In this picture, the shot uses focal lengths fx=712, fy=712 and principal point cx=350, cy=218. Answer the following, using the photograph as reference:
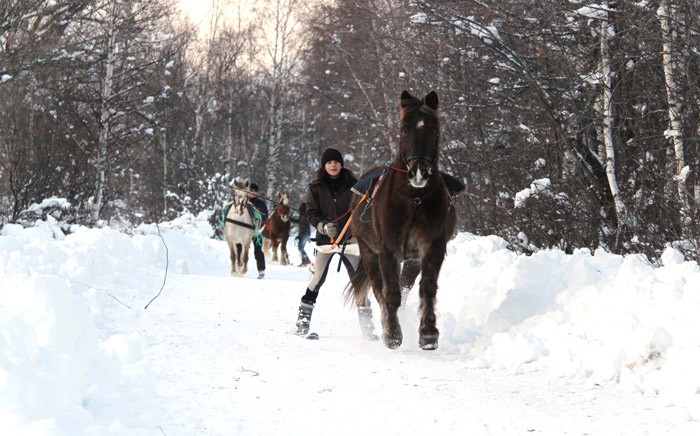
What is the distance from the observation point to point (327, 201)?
8.05 m

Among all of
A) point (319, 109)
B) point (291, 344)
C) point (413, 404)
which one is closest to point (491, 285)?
point (291, 344)

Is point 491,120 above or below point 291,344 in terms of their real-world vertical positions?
above

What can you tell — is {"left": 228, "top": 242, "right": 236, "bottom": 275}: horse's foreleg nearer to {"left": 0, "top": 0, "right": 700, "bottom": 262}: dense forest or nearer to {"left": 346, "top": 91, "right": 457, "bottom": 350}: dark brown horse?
{"left": 0, "top": 0, "right": 700, "bottom": 262}: dense forest

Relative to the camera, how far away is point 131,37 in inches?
806

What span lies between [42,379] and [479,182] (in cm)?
964

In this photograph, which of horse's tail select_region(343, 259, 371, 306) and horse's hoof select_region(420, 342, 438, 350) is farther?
horse's tail select_region(343, 259, 371, 306)

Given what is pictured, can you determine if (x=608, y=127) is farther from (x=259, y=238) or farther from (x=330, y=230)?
(x=259, y=238)

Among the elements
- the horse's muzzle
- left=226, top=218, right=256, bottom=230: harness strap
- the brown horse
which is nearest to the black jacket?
the horse's muzzle

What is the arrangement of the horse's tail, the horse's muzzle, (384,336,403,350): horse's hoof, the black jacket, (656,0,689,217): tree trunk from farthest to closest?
the black jacket
the horse's tail
(656,0,689,217): tree trunk
(384,336,403,350): horse's hoof
the horse's muzzle

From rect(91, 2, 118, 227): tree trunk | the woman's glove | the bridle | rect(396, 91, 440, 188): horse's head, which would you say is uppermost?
rect(91, 2, 118, 227): tree trunk

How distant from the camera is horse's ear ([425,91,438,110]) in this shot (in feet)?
19.6

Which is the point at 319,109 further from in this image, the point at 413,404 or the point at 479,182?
the point at 413,404

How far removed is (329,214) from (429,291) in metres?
2.18

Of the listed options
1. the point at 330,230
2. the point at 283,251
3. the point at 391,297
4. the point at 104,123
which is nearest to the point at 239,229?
the point at 283,251
